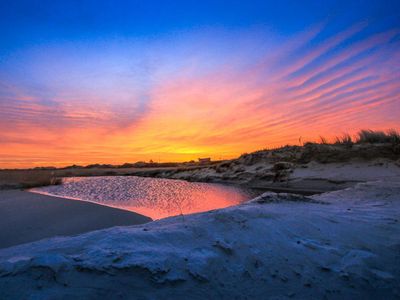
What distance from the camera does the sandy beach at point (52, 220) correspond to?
3.46 metres

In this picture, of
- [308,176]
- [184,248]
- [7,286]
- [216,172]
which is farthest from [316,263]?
[216,172]

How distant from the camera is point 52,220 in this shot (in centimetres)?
429

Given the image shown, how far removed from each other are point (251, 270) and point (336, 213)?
187 cm

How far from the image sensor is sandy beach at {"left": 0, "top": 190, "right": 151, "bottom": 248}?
11.3ft

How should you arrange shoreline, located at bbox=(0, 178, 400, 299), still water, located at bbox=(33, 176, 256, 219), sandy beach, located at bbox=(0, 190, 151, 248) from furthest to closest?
still water, located at bbox=(33, 176, 256, 219), sandy beach, located at bbox=(0, 190, 151, 248), shoreline, located at bbox=(0, 178, 400, 299)

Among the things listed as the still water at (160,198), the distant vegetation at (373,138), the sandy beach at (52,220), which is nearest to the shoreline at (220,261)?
the sandy beach at (52,220)

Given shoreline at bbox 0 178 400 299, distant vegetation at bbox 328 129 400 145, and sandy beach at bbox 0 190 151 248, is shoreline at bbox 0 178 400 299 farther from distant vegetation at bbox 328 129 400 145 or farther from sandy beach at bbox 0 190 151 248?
distant vegetation at bbox 328 129 400 145

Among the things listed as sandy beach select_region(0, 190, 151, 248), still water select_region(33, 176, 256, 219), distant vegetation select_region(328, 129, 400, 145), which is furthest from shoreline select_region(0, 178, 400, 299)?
distant vegetation select_region(328, 129, 400, 145)

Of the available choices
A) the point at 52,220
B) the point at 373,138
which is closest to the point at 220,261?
the point at 52,220

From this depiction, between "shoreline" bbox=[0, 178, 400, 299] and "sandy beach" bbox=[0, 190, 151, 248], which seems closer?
"shoreline" bbox=[0, 178, 400, 299]

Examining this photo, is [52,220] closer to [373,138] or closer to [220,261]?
[220,261]

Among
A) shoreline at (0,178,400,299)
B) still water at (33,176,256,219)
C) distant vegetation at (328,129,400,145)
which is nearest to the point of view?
shoreline at (0,178,400,299)

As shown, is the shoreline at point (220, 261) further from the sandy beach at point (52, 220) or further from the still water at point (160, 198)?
the still water at point (160, 198)

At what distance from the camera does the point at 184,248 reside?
201 centimetres
